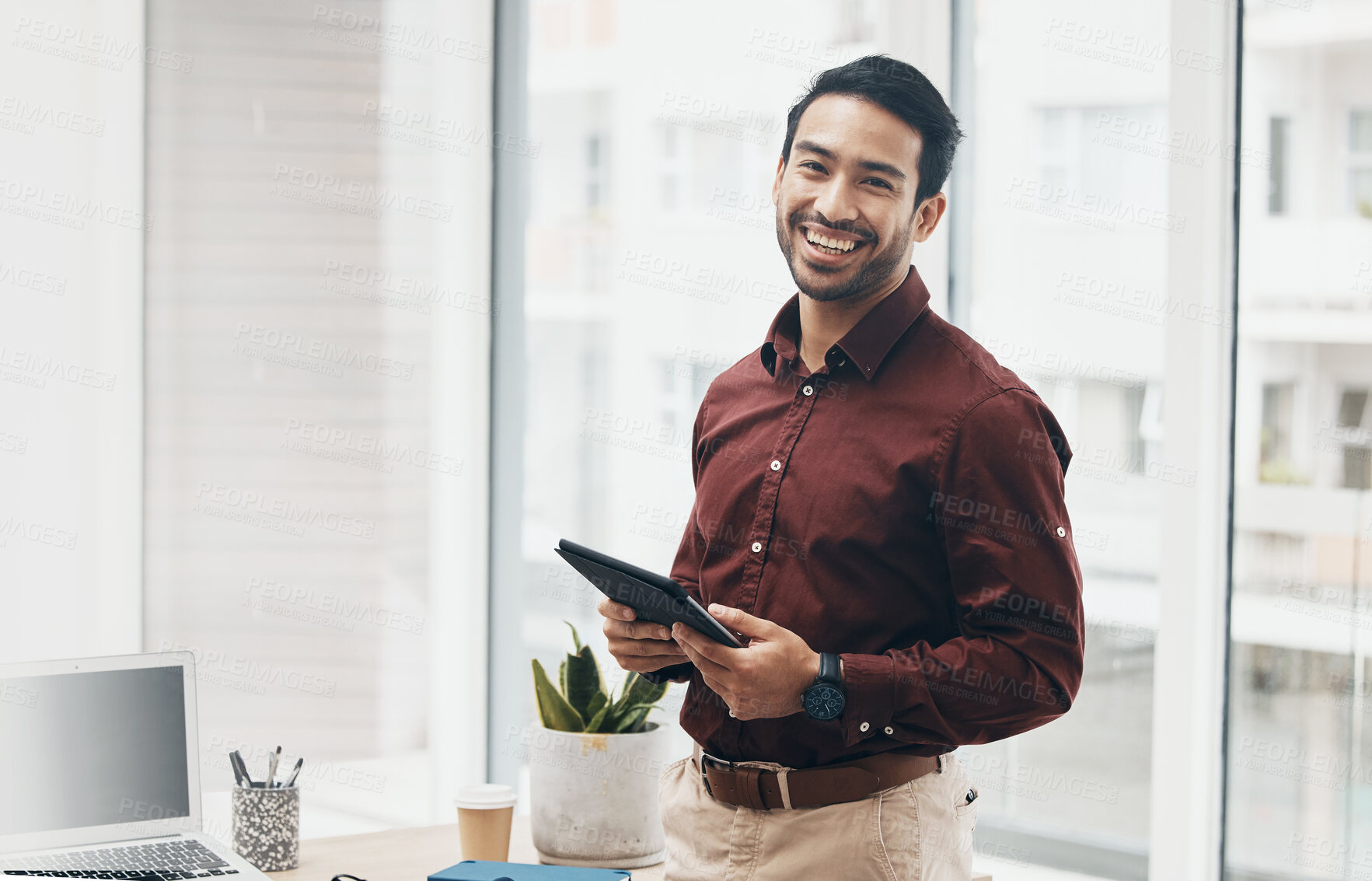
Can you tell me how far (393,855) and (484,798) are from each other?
210mm

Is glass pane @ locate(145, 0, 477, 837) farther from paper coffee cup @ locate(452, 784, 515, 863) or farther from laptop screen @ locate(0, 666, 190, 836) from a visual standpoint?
paper coffee cup @ locate(452, 784, 515, 863)

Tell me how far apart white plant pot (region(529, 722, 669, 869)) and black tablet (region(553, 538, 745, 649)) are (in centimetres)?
60

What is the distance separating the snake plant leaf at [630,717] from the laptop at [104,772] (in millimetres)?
647

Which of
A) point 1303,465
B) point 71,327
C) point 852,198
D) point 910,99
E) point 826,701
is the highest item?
point 910,99

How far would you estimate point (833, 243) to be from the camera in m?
1.59

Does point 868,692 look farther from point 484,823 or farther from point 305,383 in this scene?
point 305,383

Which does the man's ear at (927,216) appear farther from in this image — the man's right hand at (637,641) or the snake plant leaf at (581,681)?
the snake plant leaf at (581,681)

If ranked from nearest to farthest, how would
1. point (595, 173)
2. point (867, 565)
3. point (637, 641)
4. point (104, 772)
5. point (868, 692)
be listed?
point (868, 692)
point (867, 565)
point (637, 641)
point (104, 772)
point (595, 173)

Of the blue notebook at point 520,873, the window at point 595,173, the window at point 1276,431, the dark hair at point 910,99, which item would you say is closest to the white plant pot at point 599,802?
the blue notebook at point 520,873

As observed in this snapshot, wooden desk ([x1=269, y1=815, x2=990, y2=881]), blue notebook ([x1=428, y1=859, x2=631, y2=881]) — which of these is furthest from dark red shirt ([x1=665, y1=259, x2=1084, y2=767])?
wooden desk ([x1=269, y1=815, x2=990, y2=881])

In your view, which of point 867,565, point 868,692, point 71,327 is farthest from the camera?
point 71,327

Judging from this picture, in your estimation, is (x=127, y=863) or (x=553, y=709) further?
(x=553, y=709)

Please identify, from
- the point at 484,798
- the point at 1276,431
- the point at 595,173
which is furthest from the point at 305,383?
the point at 1276,431

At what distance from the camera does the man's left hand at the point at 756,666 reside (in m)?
1.42
